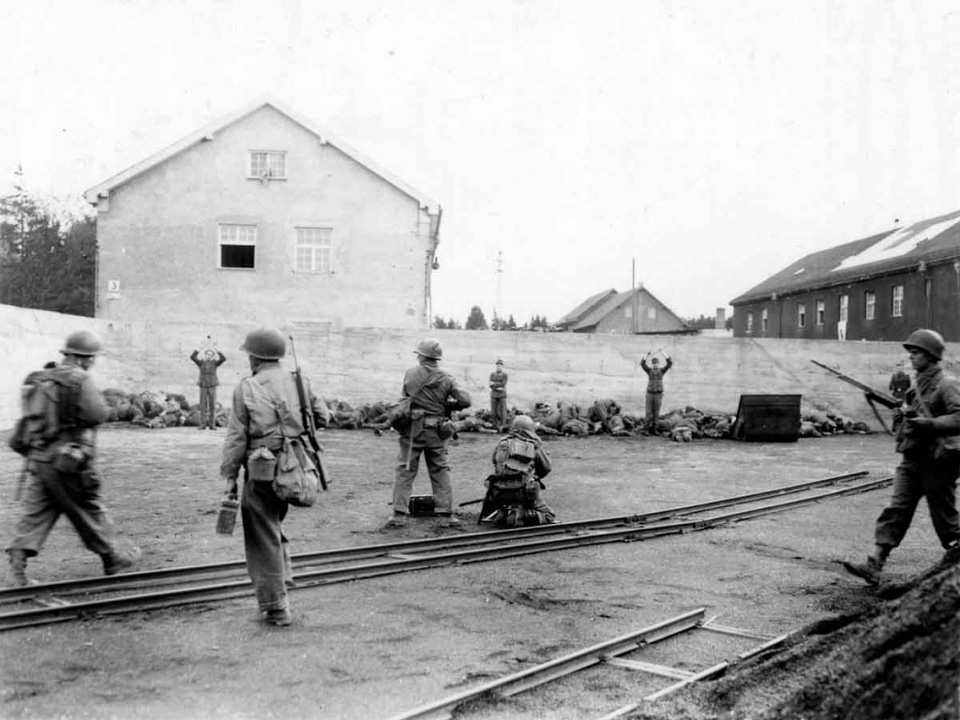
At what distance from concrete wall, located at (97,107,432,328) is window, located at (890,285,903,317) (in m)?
21.4

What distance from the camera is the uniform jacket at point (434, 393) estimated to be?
10.1m

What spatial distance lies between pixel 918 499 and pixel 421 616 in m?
4.31

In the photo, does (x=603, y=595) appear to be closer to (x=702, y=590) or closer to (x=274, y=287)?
(x=702, y=590)

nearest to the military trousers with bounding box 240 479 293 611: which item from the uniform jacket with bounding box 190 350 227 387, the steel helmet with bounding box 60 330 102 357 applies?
the steel helmet with bounding box 60 330 102 357

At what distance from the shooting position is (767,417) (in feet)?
71.0

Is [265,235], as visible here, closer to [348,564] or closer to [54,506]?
[348,564]

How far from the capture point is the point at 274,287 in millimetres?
29859

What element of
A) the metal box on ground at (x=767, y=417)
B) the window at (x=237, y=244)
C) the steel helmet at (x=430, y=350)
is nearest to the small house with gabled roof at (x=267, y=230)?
the window at (x=237, y=244)

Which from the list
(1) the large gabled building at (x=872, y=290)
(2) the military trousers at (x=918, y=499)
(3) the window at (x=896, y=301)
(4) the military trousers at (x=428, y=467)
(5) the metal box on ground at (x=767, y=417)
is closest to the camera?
(2) the military trousers at (x=918, y=499)

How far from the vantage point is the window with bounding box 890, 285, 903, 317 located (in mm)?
38469

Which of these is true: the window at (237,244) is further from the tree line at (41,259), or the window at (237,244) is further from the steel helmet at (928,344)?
the tree line at (41,259)

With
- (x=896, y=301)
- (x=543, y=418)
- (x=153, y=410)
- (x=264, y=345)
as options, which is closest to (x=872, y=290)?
(x=896, y=301)

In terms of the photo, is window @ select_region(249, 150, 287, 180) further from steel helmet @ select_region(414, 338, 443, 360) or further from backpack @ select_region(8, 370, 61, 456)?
backpack @ select_region(8, 370, 61, 456)

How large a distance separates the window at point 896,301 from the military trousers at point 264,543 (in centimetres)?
3747
